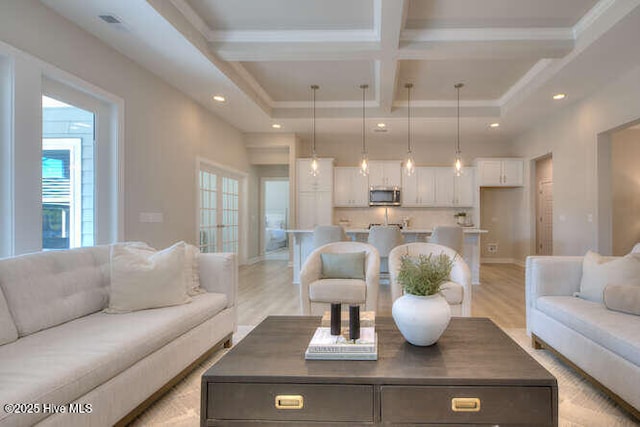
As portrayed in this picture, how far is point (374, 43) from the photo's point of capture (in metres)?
3.66

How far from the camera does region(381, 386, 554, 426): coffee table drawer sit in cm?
133

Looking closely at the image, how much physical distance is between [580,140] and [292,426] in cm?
586

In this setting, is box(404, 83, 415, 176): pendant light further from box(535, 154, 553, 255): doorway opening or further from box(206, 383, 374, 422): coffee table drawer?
box(206, 383, 374, 422): coffee table drawer

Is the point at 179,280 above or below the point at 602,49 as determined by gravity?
below

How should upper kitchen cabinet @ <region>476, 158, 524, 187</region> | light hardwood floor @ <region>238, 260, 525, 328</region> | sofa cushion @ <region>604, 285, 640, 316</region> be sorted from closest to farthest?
sofa cushion @ <region>604, 285, 640, 316</region>, light hardwood floor @ <region>238, 260, 525, 328</region>, upper kitchen cabinet @ <region>476, 158, 524, 187</region>

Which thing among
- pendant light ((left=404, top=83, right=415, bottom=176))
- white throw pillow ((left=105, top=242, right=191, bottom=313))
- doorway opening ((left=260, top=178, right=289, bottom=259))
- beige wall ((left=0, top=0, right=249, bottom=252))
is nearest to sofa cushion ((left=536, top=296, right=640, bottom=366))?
white throw pillow ((left=105, top=242, right=191, bottom=313))

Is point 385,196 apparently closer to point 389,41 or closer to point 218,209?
point 218,209

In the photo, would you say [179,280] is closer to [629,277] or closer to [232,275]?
[232,275]

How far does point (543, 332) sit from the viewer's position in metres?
2.63

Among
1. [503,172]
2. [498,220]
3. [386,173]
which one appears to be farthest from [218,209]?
[498,220]

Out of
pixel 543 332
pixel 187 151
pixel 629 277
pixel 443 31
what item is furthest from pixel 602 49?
pixel 187 151

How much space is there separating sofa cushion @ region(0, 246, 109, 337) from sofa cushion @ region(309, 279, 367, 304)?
1.66 m

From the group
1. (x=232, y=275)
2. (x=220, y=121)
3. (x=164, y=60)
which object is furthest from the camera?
(x=220, y=121)

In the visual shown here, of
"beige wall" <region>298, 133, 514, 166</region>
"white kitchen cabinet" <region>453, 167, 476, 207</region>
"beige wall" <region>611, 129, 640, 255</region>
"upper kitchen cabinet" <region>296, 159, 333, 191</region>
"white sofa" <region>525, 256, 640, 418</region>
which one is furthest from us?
"beige wall" <region>298, 133, 514, 166</region>
